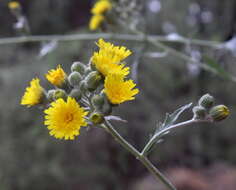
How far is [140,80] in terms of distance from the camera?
5.04 metres

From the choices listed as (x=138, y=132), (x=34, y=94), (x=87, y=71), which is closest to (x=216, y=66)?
(x=87, y=71)

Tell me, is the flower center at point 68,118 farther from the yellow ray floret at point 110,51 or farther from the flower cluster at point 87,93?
the yellow ray floret at point 110,51

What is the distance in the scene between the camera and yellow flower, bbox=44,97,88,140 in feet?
3.44

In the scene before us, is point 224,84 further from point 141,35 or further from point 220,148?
point 141,35

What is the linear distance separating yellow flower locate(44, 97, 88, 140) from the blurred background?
2050mm

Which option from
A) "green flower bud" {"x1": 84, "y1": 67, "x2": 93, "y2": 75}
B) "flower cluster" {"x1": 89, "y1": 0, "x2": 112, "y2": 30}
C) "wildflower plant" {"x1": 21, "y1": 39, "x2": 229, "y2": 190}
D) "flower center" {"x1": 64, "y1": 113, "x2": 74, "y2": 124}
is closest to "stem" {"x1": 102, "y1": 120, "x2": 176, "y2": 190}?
"wildflower plant" {"x1": 21, "y1": 39, "x2": 229, "y2": 190}

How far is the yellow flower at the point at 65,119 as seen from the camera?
1.05m

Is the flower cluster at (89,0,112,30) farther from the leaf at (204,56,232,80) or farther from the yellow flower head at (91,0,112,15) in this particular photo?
the leaf at (204,56,232,80)

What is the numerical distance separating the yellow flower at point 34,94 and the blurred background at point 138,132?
76.0 inches

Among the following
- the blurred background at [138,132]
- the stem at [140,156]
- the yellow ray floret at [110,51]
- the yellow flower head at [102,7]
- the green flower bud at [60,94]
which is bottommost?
the blurred background at [138,132]

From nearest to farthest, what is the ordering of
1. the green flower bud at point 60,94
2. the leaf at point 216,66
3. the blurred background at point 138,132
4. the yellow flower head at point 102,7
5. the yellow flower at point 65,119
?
the yellow flower at point 65,119
the green flower bud at point 60,94
the leaf at point 216,66
the yellow flower head at point 102,7
the blurred background at point 138,132

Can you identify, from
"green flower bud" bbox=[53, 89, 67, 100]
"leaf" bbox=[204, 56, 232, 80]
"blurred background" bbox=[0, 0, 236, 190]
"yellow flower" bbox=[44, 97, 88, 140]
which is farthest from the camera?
"blurred background" bbox=[0, 0, 236, 190]

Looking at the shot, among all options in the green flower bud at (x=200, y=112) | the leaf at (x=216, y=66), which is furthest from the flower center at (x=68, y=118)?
the leaf at (x=216, y=66)

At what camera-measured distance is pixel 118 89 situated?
3.51 feet
